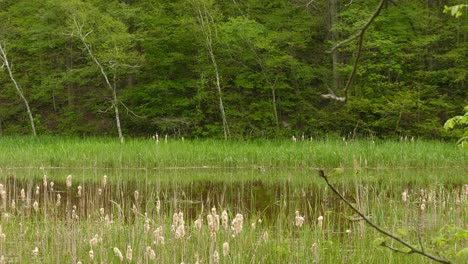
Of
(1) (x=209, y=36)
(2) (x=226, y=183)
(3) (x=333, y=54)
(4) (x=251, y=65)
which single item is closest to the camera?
(2) (x=226, y=183)

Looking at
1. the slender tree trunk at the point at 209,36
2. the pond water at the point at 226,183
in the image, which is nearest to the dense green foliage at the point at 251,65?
the slender tree trunk at the point at 209,36

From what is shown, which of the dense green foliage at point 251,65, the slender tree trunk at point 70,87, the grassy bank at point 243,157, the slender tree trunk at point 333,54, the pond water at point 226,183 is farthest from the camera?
the slender tree trunk at point 70,87

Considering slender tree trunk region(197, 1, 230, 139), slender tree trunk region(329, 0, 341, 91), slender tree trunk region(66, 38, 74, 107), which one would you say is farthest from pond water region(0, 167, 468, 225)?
slender tree trunk region(66, 38, 74, 107)

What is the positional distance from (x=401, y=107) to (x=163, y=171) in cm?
1019

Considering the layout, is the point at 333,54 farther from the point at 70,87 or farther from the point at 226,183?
the point at 226,183

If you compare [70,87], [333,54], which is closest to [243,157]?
[333,54]

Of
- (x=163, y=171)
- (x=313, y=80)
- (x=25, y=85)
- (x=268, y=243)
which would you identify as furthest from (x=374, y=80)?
(x=268, y=243)

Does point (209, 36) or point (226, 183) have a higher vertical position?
point (209, 36)

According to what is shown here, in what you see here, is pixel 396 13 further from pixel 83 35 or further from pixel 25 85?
pixel 25 85

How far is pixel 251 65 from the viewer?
25.1 metres

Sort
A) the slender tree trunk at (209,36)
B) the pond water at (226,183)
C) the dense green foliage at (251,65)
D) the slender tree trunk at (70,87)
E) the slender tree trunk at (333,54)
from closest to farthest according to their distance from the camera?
1. the pond water at (226,183)
2. the dense green foliage at (251,65)
3. the slender tree trunk at (209,36)
4. the slender tree trunk at (333,54)
5. the slender tree trunk at (70,87)

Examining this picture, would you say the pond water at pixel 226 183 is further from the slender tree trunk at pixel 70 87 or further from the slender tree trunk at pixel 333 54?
the slender tree trunk at pixel 70 87

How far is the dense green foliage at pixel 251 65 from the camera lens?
22.8 meters

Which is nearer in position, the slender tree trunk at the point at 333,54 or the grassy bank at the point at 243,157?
the grassy bank at the point at 243,157
